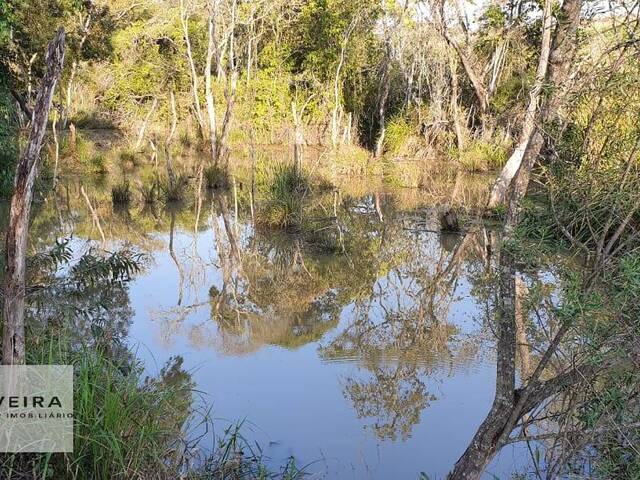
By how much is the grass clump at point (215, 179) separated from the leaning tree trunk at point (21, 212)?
A: 11.8 m

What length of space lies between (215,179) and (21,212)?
11975 mm

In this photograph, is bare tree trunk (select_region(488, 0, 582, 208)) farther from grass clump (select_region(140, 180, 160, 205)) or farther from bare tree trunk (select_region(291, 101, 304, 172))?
grass clump (select_region(140, 180, 160, 205))

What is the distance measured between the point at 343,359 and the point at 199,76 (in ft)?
66.2

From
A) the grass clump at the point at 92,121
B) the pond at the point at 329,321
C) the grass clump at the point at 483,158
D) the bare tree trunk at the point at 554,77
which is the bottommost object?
the pond at the point at 329,321

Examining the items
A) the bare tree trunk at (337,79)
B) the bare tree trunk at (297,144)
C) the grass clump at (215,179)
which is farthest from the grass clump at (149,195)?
the bare tree trunk at (337,79)

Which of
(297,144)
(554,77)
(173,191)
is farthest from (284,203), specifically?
(554,77)

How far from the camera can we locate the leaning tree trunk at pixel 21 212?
93.9 inches

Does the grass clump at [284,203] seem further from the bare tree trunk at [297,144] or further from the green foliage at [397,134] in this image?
the green foliage at [397,134]

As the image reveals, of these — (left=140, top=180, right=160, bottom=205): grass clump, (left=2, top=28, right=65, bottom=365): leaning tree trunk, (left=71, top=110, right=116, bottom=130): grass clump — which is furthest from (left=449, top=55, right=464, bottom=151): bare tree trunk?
(left=2, top=28, right=65, bottom=365): leaning tree trunk

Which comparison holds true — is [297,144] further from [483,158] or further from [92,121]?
[92,121]

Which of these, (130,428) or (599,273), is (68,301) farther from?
(599,273)

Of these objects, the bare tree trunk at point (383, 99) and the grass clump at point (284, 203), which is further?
the bare tree trunk at point (383, 99)

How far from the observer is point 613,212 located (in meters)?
2.72

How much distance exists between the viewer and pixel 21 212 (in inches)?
95.3
